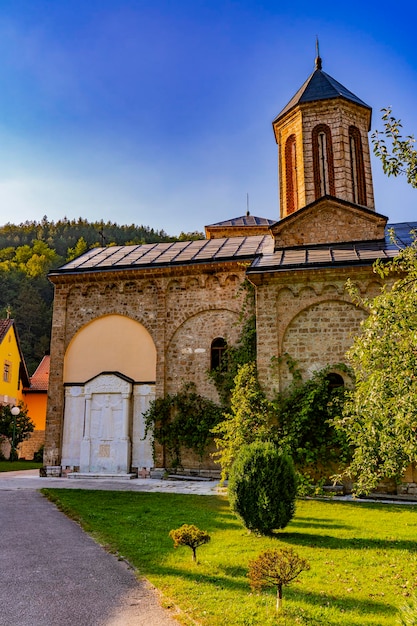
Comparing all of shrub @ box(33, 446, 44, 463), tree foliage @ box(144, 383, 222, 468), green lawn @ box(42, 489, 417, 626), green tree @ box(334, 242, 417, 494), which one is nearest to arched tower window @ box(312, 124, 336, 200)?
tree foliage @ box(144, 383, 222, 468)

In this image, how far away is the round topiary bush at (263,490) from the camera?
7.12 metres

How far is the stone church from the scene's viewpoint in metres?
13.1

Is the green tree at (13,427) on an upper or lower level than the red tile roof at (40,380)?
lower

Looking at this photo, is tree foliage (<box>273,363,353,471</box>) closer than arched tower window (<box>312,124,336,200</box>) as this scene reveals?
Yes

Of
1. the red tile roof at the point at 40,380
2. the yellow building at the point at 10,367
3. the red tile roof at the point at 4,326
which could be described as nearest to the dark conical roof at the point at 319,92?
the red tile roof at the point at 4,326

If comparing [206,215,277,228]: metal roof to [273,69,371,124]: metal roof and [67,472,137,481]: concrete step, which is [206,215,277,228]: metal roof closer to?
[273,69,371,124]: metal roof

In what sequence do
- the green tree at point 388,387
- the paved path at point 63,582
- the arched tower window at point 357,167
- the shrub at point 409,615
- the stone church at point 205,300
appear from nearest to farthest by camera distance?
the shrub at point 409,615 → the paved path at point 63,582 → the green tree at point 388,387 → the stone church at point 205,300 → the arched tower window at point 357,167

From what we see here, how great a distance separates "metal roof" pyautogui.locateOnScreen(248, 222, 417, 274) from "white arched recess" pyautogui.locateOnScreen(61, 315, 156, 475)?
4707 millimetres

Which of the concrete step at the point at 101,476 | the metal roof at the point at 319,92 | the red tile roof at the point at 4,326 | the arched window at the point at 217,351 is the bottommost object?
the concrete step at the point at 101,476

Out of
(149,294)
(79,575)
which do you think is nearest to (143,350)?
(149,294)

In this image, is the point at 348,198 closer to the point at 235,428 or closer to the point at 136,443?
the point at 235,428

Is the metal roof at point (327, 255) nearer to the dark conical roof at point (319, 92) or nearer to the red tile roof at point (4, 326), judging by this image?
the dark conical roof at point (319, 92)

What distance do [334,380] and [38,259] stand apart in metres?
53.7

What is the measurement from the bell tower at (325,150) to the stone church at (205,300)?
4cm
